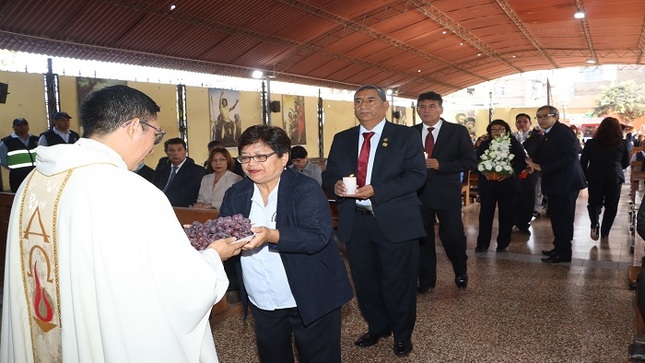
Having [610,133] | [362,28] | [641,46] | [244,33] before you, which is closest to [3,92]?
[244,33]

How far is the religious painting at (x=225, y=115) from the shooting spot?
12367 millimetres

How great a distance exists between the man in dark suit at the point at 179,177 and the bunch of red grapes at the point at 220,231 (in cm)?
391

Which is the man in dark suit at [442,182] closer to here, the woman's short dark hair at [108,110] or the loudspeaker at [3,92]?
the woman's short dark hair at [108,110]

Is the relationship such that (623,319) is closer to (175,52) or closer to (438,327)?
(438,327)

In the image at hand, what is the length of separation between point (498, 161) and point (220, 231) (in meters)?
4.93

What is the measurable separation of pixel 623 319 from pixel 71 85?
344 inches

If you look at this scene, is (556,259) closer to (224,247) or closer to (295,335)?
(295,335)

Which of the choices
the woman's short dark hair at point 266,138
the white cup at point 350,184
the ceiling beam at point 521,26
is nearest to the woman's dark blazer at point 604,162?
the white cup at point 350,184

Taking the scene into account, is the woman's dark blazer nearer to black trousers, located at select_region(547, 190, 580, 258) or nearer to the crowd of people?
black trousers, located at select_region(547, 190, 580, 258)

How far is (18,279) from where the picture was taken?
1969 mm

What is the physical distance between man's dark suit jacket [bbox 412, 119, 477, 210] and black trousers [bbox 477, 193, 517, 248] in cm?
175

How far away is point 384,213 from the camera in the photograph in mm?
3512

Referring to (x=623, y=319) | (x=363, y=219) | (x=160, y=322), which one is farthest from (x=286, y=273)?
(x=623, y=319)

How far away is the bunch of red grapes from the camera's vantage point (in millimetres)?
2119
